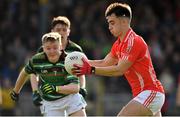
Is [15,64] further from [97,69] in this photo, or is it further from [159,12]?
[97,69]

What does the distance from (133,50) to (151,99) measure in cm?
63

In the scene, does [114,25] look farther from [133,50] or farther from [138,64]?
[138,64]

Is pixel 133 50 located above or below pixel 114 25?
below

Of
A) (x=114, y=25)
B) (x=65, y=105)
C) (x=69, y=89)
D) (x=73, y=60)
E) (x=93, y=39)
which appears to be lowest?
(x=93, y=39)

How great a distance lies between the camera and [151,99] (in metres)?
9.02

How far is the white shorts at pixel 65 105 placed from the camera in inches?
412

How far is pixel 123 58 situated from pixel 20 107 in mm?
9284

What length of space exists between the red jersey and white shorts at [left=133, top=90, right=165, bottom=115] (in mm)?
55

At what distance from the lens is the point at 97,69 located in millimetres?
8781

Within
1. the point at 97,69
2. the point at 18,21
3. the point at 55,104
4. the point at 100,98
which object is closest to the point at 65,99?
the point at 55,104

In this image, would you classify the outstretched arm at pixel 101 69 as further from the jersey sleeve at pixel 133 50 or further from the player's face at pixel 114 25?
the player's face at pixel 114 25

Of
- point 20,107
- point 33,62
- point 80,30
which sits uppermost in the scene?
point 33,62

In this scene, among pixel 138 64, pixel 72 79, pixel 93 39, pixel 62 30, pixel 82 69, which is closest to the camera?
pixel 82 69

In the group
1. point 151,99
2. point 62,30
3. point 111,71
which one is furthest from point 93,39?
point 111,71
